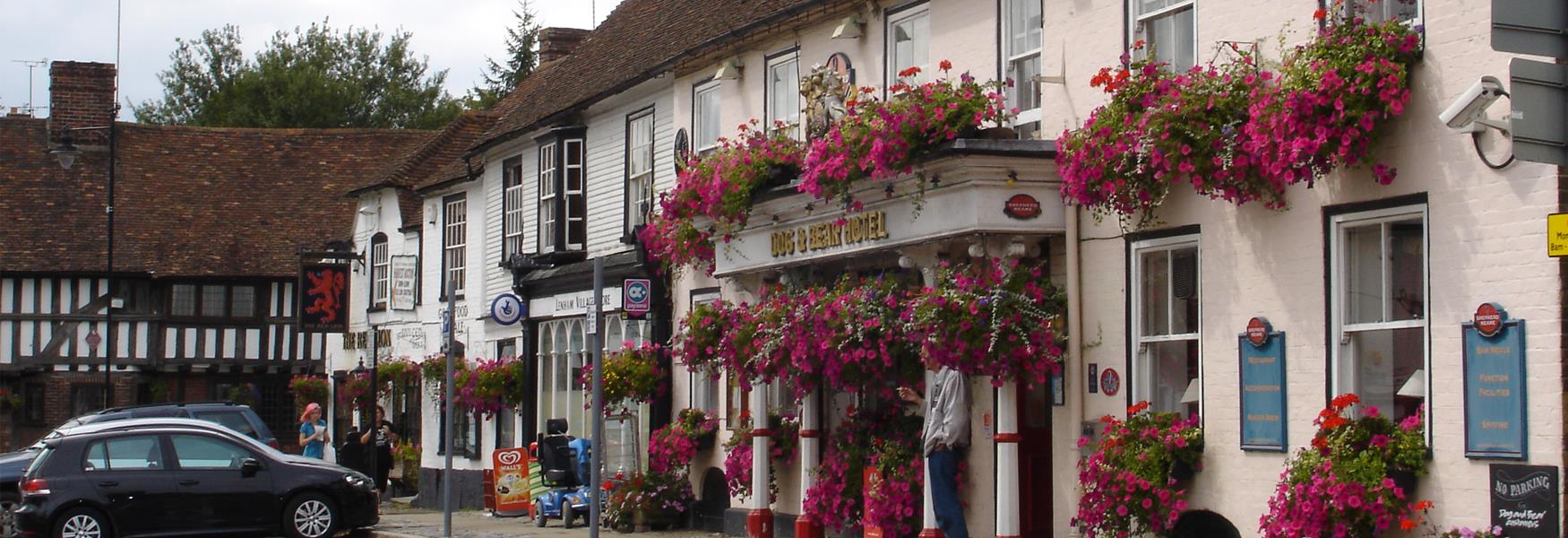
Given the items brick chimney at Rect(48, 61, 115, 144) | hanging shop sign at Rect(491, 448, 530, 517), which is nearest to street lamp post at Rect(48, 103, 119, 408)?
brick chimney at Rect(48, 61, 115, 144)

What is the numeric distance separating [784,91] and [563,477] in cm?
593

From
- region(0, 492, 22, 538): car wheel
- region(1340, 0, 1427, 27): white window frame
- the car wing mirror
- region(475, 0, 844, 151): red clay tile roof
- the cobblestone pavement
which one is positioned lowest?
the cobblestone pavement

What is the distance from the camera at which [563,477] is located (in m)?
23.4

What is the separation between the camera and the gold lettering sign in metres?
16.5

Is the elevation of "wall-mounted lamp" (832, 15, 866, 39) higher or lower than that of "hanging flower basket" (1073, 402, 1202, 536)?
higher

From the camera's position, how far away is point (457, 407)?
31000mm

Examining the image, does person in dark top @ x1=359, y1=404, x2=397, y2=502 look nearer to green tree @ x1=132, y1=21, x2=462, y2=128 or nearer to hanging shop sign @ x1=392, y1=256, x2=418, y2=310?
hanging shop sign @ x1=392, y1=256, x2=418, y2=310

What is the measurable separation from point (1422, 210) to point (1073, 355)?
3.96 m

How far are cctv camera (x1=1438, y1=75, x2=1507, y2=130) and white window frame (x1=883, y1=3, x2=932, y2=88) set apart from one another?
7370 mm

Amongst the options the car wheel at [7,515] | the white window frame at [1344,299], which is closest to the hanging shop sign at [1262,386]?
the white window frame at [1344,299]

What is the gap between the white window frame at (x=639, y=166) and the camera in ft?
78.6

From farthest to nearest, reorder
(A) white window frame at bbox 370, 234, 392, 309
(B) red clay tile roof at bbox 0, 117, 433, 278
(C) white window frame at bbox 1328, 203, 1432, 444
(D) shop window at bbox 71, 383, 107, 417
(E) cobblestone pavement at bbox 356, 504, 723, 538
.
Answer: (B) red clay tile roof at bbox 0, 117, 433, 278 → (D) shop window at bbox 71, 383, 107, 417 → (A) white window frame at bbox 370, 234, 392, 309 → (E) cobblestone pavement at bbox 356, 504, 723, 538 → (C) white window frame at bbox 1328, 203, 1432, 444

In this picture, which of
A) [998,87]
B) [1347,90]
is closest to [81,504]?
[998,87]

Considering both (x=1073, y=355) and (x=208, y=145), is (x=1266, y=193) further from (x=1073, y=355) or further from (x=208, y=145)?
(x=208, y=145)
